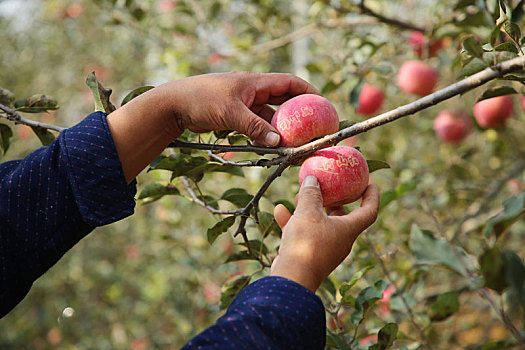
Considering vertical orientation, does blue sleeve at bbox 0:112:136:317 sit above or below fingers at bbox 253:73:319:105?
below

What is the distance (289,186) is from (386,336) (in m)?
0.73

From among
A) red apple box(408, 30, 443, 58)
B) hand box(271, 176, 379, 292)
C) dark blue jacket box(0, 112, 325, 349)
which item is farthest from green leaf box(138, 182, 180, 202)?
red apple box(408, 30, 443, 58)

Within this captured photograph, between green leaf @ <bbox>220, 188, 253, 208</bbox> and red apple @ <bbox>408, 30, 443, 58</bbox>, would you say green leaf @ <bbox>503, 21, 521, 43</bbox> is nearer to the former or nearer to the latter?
green leaf @ <bbox>220, 188, 253, 208</bbox>

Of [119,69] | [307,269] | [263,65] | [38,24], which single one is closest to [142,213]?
[119,69]

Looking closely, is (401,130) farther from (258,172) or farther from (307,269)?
(307,269)

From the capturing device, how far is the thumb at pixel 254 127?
823 mm

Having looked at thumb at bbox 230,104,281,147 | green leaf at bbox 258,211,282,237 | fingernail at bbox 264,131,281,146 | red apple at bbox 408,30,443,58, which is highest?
thumb at bbox 230,104,281,147

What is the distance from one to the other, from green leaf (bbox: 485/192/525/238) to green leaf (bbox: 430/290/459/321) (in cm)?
46

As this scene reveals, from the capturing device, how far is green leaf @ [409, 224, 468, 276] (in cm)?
113

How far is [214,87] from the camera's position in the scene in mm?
829

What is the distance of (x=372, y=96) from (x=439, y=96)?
1.67 meters

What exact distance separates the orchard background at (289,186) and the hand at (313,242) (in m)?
0.19

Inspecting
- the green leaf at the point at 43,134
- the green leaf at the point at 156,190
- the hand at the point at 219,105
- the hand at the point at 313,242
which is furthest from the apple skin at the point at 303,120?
the green leaf at the point at 43,134

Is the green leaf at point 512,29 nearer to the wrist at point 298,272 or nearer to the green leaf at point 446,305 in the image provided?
the wrist at point 298,272
